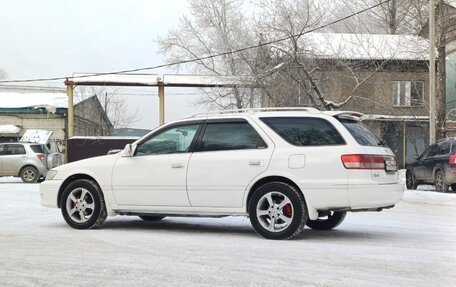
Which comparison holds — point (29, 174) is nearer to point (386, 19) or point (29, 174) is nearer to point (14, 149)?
point (14, 149)

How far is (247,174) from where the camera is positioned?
7.51 metres

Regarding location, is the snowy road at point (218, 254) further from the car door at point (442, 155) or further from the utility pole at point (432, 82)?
the utility pole at point (432, 82)

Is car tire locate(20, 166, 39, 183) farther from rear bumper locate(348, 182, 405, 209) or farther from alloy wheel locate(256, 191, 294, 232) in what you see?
rear bumper locate(348, 182, 405, 209)

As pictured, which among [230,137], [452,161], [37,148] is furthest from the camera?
[37,148]

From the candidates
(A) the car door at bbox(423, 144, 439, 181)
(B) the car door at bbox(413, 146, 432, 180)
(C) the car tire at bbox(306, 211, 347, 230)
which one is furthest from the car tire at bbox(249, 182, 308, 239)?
(B) the car door at bbox(413, 146, 432, 180)

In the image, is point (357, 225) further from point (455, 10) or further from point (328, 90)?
point (455, 10)

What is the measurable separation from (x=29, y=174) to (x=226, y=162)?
1535cm

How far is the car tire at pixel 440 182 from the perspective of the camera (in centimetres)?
1551

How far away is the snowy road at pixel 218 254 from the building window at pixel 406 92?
2262cm

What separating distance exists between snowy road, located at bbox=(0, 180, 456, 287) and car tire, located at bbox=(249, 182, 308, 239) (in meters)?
0.17

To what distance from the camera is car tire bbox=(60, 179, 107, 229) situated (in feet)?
27.4

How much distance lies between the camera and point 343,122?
7.59 metres

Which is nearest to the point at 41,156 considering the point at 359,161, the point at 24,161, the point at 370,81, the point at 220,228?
the point at 24,161

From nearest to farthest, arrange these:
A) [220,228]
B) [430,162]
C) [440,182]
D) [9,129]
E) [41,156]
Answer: [220,228], [440,182], [430,162], [41,156], [9,129]
